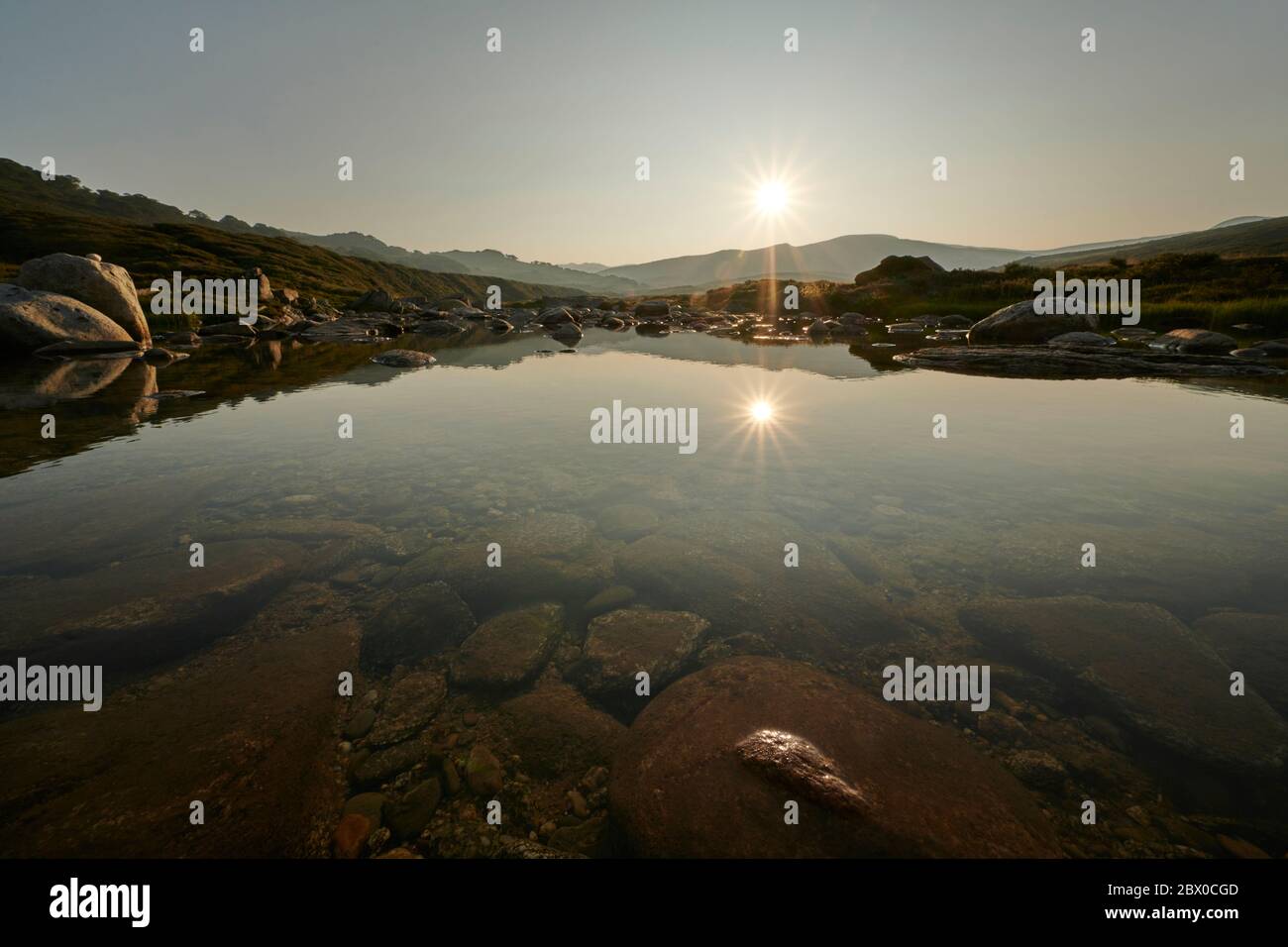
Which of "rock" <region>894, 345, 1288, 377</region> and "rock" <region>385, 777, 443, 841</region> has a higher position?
"rock" <region>894, 345, 1288, 377</region>

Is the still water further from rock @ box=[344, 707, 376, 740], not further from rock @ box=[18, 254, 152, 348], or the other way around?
rock @ box=[18, 254, 152, 348]

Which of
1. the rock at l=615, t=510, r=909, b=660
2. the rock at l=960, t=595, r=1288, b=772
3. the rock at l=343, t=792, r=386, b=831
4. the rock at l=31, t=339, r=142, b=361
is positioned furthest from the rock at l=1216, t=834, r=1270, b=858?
the rock at l=31, t=339, r=142, b=361

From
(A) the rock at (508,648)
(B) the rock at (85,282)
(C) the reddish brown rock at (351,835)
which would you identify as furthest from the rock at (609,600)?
(B) the rock at (85,282)

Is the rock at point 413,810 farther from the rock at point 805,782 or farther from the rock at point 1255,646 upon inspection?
the rock at point 1255,646

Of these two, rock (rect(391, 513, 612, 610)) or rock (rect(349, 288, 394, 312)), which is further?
rock (rect(349, 288, 394, 312))

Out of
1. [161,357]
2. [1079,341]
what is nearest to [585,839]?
[161,357]

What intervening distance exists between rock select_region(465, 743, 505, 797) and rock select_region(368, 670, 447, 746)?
1.64 feet

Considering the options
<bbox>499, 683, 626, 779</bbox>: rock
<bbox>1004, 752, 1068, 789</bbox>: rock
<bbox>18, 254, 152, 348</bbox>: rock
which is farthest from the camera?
<bbox>18, 254, 152, 348</bbox>: rock

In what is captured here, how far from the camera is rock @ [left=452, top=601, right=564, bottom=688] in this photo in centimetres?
398

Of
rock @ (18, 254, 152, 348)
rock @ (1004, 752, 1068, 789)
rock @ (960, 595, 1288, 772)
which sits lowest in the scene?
rock @ (1004, 752, 1068, 789)

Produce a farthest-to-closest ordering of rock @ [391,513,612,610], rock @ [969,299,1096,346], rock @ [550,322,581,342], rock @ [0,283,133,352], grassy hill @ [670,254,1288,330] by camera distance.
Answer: rock @ [550,322,581,342] < grassy hill @ [670,254,1288,330] < rock @ [969,299,1096,346] < rock @ [0,283,133,352] < rock @ [391,513,612,610]

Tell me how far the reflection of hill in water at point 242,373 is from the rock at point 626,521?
935cm
